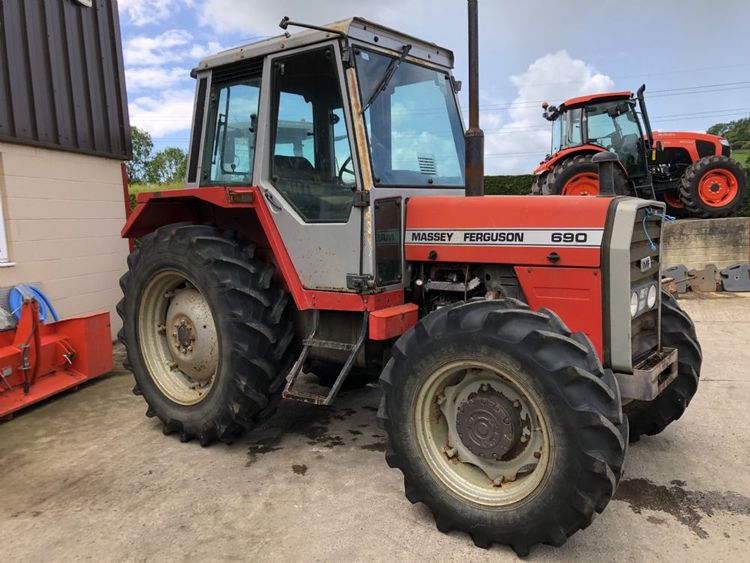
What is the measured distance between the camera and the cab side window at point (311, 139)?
3199mm

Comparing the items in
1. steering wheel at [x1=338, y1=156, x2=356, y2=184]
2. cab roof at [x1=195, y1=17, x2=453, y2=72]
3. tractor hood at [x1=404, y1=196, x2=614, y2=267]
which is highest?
cab roof at [x1=195, y1=17, x2=453, y2=72]

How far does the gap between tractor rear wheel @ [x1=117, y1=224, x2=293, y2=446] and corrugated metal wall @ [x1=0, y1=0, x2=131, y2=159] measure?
2.88m

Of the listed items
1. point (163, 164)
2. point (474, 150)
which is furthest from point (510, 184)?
point (163, 164)

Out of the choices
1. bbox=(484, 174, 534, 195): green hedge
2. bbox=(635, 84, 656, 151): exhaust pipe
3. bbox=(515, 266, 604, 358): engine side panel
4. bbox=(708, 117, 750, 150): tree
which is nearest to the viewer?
bbox=(515, 266, 604, 358): engine side panel

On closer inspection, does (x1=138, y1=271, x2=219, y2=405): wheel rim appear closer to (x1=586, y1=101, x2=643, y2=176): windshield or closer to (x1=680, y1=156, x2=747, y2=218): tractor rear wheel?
(x1=586, y1=101, x2=643, y2=176): windshield

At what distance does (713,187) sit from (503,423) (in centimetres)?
1000

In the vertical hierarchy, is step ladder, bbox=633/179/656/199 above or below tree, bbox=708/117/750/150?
below

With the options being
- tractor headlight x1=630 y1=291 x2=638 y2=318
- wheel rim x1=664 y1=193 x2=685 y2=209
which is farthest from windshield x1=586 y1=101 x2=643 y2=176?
tractor headlight x1=630 y1=291 x2=638 y2=318

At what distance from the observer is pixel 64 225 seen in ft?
20.2

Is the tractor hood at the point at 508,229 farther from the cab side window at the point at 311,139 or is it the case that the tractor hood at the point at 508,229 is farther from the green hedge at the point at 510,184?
the green hedge at the point at 510,184

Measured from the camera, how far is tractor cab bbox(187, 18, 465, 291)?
10.2 feet

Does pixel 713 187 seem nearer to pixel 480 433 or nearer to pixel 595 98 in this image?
pixel 595 98

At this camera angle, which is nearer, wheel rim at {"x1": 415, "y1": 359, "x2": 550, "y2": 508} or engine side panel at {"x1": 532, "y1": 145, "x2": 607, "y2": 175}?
wheel rim at {"x1": 415, "y1": 359, "x2": 550, "y2": 508}

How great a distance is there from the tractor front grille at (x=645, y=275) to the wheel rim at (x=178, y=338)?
8.18 ft
